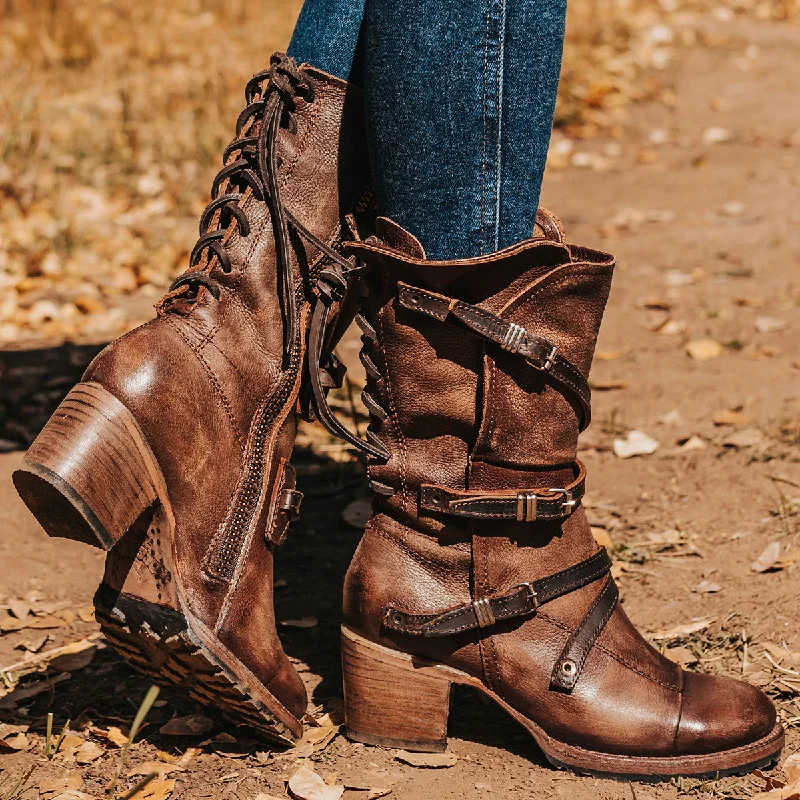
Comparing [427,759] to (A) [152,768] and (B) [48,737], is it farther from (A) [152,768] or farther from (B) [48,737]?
(B) [48,737]

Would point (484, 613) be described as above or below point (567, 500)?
below

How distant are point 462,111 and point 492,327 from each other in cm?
30

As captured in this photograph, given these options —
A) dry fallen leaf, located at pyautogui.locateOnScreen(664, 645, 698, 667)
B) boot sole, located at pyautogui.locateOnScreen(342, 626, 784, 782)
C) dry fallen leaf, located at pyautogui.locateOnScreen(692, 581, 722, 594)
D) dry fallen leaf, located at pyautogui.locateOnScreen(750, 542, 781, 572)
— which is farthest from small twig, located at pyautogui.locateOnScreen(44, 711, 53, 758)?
dry fallen leaf, located at pyautogui.locateOnScreen(750, 542, 781, 572)

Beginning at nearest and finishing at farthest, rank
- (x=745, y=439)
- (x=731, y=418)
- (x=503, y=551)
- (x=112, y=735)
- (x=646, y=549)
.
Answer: (x=503, y=551)
(x=112, y=735)
(x=646, y=549)
(x=745, y=439)
(x=731, y=418)

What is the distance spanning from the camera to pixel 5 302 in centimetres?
384

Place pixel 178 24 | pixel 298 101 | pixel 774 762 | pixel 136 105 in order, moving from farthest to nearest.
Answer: pixel 178 24 < pixel 136 105 < pixel 298 101 < pixel 774 762

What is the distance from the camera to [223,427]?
63.7 inches

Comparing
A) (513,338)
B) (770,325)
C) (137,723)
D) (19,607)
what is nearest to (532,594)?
(513,338)

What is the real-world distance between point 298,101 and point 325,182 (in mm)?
131

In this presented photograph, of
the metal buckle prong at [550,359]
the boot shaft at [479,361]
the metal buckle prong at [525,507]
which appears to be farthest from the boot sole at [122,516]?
the metal buckle prong at [550,359]

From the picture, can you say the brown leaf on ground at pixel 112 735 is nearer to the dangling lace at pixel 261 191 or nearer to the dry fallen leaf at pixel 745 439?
the dangling lace at pixel 261 191

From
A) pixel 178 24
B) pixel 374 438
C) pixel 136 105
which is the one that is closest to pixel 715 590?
pixel 374 438

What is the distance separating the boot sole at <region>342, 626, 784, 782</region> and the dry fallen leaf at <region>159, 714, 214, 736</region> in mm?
235

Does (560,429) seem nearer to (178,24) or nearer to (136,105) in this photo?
(136,105)
